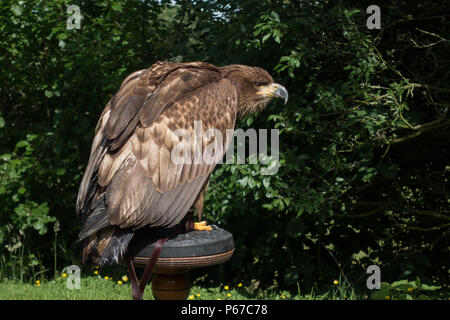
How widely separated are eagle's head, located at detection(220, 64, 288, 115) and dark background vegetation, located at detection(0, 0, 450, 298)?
0.89 m

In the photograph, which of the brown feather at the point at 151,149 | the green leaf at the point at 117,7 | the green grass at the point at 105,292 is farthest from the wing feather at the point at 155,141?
the green grass at the point at 105,292

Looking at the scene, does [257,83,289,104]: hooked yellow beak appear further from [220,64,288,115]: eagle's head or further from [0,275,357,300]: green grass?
[0,275,357,300]: green grass

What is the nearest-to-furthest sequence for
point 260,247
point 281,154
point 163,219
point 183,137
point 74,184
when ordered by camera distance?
point 163,219 → point 183,137 → point 281,154 → point 260,247 → point 74,184

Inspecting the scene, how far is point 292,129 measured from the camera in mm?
3996

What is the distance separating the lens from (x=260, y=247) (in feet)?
15.4

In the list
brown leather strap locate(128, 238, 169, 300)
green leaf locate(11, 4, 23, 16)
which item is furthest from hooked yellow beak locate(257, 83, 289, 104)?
green leaf locate(11, 4, 23, 16)

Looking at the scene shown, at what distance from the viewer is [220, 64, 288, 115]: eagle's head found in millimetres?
3025

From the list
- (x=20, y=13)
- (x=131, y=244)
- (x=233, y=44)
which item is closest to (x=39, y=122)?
(x=20, y=13)

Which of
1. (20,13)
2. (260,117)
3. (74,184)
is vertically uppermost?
(20,13)

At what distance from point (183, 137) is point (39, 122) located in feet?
10.8

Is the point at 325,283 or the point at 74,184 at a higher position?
the point at 74,184

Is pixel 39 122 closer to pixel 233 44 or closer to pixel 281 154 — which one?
pixel 233 44

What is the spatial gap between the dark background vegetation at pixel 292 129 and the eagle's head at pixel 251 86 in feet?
2.91

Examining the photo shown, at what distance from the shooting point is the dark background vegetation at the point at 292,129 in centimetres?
407
